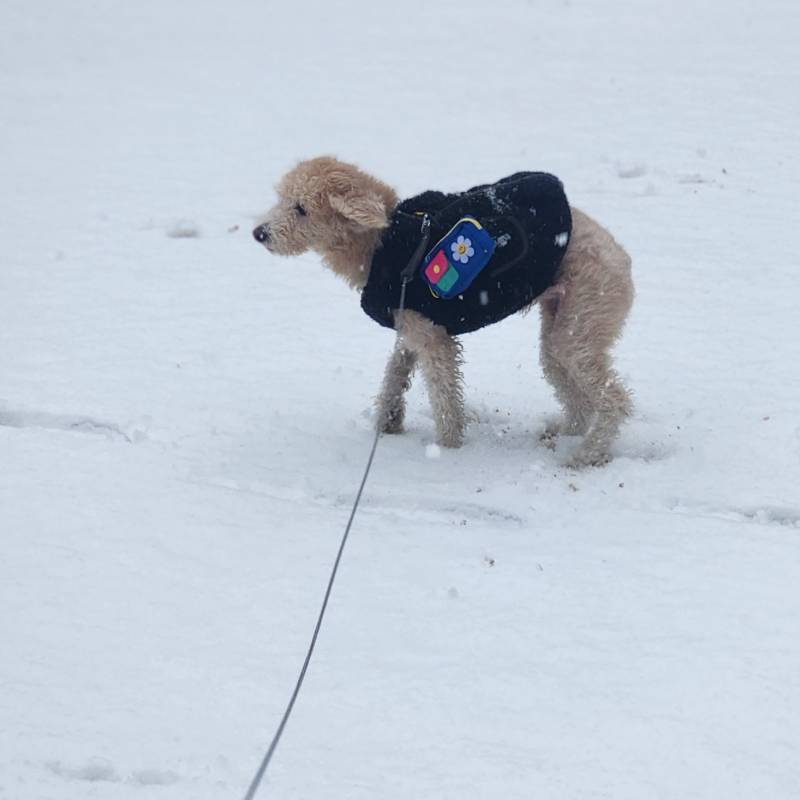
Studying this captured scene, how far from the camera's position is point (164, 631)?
391 centimetres

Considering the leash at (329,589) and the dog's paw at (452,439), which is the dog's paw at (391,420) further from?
the dog's paw at (452,439)

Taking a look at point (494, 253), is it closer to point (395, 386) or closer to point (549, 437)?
point (395, 386)

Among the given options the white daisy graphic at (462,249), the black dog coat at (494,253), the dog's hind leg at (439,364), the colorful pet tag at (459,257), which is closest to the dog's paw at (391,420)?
the dog's hind leg at (439,364)

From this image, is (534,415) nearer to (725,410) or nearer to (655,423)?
(655,423)

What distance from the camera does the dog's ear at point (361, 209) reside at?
5.08 m

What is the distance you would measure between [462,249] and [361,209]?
53 cm

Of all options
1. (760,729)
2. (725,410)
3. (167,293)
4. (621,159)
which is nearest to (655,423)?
(725,410)

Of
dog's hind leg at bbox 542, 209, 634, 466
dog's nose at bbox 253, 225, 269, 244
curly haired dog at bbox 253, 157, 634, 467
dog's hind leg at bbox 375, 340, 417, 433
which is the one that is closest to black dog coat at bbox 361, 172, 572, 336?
curly haired dog at bbox 253, 157, 634, 467

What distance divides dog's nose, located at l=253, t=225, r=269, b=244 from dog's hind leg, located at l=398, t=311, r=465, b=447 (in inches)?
31.3

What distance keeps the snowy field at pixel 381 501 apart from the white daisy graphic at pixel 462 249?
1074 millimetres

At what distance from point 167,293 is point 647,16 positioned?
9.53 meters

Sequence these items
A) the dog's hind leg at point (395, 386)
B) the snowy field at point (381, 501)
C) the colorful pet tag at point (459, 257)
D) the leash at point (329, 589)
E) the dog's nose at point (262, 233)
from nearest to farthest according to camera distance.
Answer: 1. the leash at point (329, 589)
2. the snowy field at point (381, 501)
3. the colorful pet tag at point (459, 257)
4. the dog's nose at point (262, 233)
5. the dog's hind leg at point (395, 386)

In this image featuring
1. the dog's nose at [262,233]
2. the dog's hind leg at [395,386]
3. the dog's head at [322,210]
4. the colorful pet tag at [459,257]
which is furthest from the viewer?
the dog's hind leg at [395,386]

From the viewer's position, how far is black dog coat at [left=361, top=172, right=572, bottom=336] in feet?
16.6
